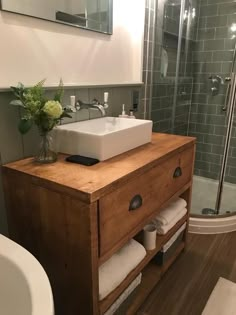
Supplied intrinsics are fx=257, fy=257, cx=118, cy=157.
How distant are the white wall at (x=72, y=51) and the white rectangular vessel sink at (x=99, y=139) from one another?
11.3 inches

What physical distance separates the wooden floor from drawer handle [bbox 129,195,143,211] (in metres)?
0.67

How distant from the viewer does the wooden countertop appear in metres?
0.86

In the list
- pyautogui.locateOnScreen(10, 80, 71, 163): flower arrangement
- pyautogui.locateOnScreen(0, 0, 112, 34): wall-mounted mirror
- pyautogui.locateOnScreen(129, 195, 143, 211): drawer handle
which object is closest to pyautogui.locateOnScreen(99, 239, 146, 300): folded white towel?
pyautogui.locateOnScreen(129, 195, 143, 211): drawer handle

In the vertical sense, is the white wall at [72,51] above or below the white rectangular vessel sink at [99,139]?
above

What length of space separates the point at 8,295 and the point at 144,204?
0.62m

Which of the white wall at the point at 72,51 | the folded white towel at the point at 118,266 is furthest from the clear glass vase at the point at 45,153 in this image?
the folded white towel at the point at 118,266

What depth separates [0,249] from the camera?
0.81 m

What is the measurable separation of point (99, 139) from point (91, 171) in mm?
151

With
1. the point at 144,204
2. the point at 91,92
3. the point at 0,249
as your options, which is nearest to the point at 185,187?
the point at 144,204

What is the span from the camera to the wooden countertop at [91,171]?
858 mm

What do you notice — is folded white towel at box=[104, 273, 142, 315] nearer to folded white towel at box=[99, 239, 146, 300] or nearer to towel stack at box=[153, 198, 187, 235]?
folded white towel at box=[99, 239, 146, 300]

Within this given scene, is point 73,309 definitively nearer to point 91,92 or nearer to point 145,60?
point 91,92

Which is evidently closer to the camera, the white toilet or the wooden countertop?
the white toilet

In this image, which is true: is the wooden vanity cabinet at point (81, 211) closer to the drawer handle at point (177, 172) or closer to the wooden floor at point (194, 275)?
the drawer handle at point (177, 172)
